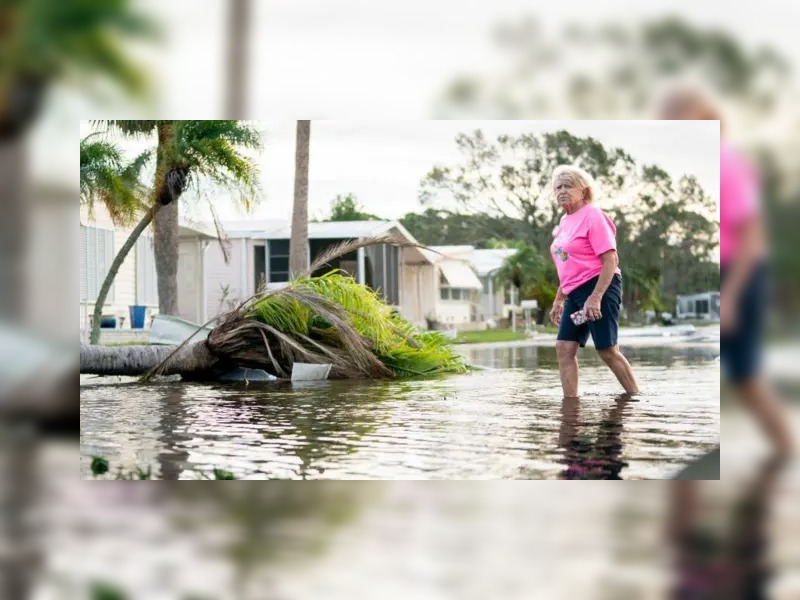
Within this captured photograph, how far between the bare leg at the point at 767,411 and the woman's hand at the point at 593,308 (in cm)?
101

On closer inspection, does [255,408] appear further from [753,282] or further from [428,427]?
[753,282]

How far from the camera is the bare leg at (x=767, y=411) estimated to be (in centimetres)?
704

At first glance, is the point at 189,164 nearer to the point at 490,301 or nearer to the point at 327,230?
the point at 327,230

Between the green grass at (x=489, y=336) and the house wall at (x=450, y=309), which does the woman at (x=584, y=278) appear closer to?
the green grass at (x=489, y=336)

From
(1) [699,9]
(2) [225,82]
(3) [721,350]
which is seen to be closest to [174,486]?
(3) [721,350]

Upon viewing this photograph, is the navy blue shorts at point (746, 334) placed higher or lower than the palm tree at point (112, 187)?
lower

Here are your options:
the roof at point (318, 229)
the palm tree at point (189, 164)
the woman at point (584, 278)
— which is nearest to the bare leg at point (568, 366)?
the woman at point (584, 278)

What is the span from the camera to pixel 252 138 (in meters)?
6.98

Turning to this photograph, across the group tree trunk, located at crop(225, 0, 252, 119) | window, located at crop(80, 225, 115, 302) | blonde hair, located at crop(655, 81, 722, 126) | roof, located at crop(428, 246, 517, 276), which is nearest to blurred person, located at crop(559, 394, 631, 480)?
roof, located at crop(428, 246, 517, 276)

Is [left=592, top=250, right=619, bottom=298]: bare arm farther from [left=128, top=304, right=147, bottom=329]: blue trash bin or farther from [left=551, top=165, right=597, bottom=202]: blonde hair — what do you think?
[left=128, top=304, right=147, bottom=329]: blue trash bin

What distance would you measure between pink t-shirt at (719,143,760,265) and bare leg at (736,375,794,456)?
0.83m

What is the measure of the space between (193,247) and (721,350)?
3423 millimetres

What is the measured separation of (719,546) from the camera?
5273mm

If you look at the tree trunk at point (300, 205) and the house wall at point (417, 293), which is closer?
the tree trunk at point (300, 205)
